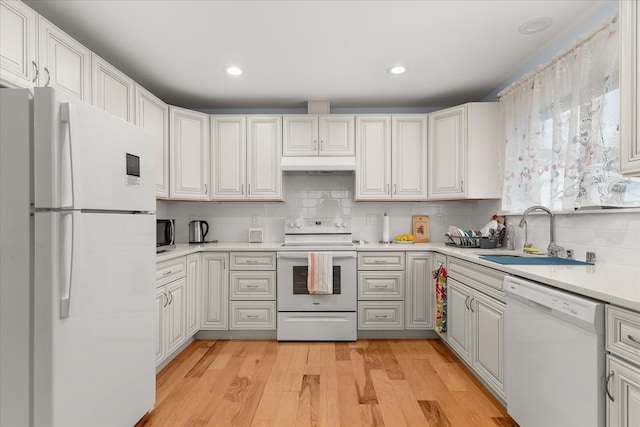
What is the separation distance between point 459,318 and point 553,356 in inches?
46.3

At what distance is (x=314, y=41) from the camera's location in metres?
2.36

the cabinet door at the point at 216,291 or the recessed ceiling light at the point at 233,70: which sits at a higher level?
the recessed ceiling light at the point at 233,70

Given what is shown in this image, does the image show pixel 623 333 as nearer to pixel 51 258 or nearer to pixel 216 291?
pixel 51 258

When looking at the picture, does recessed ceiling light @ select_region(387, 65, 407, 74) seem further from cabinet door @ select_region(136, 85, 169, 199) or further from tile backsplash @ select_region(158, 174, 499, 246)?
cabinet door @ select_region(136, 85, 169, 199)

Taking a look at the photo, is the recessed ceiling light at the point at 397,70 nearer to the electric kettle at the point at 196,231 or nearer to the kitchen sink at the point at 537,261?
the kitchen sink at the point at 537,261

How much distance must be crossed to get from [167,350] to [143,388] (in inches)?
29.5

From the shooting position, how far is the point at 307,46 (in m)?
2.43

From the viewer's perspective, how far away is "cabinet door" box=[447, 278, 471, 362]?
8.20 ft

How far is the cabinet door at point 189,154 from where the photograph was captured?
3.26 metres

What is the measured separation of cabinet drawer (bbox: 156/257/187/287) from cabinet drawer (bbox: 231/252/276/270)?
1.67 ft

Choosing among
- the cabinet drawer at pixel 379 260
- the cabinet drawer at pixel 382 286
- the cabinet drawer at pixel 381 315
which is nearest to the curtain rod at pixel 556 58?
the cabinet drawer at pixel 379 260

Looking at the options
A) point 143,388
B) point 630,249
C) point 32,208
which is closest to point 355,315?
point 143,388

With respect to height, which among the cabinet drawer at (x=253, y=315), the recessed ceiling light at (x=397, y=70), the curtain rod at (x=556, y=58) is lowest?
the cabinet drawer at (x=253, y=315)

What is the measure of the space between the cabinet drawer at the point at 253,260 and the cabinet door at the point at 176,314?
1.73 ft
